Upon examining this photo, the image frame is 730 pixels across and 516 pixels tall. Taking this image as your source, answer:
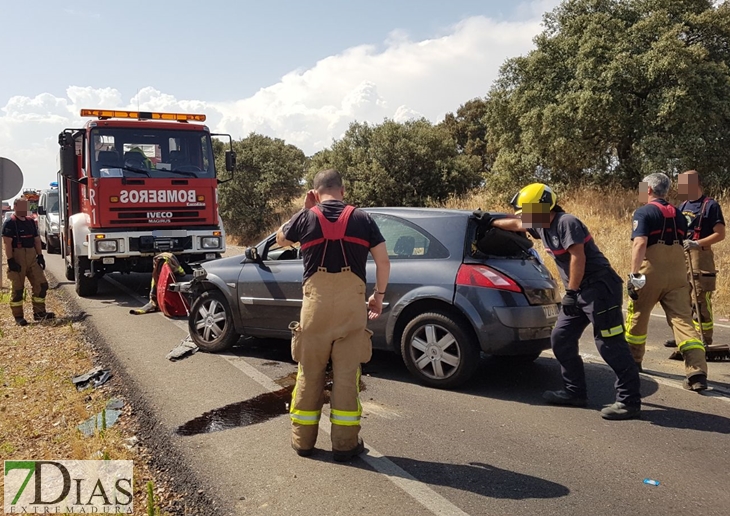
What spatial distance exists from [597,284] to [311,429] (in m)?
2.45

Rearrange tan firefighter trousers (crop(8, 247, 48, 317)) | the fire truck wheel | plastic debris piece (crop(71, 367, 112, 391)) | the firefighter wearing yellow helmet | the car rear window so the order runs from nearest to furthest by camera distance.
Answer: the firefighter wearing yellow helmet
the car rear window
plastic debris piece (crop(71, 367, 112, 391))
tan firefighter trousers (crop(8, 247, 48, 317))
the fire truck wheel

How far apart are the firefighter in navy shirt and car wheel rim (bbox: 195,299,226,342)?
11.1 feet

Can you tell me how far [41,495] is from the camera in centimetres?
351

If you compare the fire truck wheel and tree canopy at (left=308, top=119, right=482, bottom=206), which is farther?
tree canopy at (left=308, top=119, right=482, bottom=206)

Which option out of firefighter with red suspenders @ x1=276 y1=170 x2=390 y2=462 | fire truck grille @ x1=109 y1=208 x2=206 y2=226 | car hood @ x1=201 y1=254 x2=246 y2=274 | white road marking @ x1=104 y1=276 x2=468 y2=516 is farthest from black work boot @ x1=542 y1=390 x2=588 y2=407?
fire truck grille @ x1=109 y1=208 x2=206 y2=226

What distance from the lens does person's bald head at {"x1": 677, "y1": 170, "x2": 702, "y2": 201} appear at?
20.4ft

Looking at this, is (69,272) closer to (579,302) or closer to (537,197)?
(537,197)

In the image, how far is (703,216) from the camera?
20.8 feet

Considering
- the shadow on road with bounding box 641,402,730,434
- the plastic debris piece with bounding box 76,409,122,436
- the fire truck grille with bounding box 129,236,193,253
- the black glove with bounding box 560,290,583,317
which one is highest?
the fire truck grille with bounding box 129,236,193,253

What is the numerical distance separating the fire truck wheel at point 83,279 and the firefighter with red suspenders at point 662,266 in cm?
883

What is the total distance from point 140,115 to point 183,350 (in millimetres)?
5614

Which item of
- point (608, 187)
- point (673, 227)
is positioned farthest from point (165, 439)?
point (608, 187)

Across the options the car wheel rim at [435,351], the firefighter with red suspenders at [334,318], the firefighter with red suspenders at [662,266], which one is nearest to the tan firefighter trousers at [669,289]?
the firefighter with red suspenders at [662,266]
